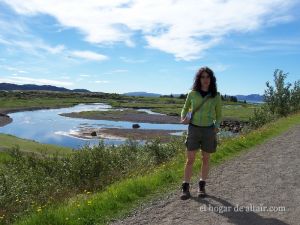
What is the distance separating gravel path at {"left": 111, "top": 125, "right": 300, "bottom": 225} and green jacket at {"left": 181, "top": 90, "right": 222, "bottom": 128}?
5.33 feet

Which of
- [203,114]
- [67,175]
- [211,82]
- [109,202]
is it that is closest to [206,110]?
[203,114]

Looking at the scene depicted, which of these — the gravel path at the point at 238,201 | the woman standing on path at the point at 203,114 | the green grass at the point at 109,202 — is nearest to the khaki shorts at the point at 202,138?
the woman standing on path at the point at 203,114

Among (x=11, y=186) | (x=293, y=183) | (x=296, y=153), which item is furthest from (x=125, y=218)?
(x=296, y=153)

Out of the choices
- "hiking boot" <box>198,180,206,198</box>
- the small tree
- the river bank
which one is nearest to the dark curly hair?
"hiking boot" <box>198,180,206,198</box>

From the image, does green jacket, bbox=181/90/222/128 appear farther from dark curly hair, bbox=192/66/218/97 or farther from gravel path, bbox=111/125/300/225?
gravel path, bbox=111/125/300/225

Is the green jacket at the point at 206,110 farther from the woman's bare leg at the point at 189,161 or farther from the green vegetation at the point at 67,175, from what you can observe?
the green vegetation at the point at 67,175

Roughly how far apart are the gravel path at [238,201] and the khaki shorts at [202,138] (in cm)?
109

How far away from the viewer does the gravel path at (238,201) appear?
25.9 ft

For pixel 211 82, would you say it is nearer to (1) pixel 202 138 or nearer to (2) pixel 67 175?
(1) pixel 202 138

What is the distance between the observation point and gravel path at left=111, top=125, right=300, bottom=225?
7.89 metres

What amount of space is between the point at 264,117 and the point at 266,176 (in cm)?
2665

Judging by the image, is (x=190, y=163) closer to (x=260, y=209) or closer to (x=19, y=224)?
(x=260, y=209)

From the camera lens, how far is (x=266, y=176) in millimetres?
11648

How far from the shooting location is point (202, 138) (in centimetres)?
938
